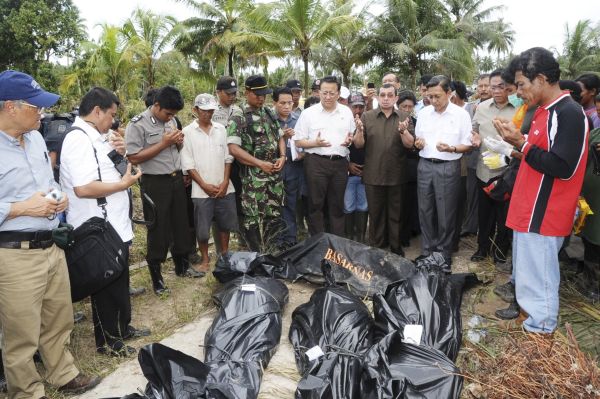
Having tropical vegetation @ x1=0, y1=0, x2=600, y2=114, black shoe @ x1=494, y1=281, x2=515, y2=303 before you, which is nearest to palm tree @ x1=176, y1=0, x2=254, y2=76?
tropical vegetation @ x1=0, y1=0, x2=600, y2=114

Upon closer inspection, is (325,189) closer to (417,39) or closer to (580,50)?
(417,39)

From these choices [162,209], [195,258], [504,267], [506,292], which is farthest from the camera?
[195,258]

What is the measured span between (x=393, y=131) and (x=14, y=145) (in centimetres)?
325

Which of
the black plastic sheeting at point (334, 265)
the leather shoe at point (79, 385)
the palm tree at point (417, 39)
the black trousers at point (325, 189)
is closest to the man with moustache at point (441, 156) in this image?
the black plastic sheeting at point (334, 265)

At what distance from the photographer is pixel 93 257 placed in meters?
2.73

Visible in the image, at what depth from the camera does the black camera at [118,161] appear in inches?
113

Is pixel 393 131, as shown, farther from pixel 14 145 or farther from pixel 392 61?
pixel 392 61

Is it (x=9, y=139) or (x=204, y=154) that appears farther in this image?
(x=204, y=154)

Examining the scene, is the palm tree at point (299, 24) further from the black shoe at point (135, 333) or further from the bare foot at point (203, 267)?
the black shoe at point (135, 333)

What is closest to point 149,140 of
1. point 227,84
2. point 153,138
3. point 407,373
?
point 153,138

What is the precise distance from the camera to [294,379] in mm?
2641

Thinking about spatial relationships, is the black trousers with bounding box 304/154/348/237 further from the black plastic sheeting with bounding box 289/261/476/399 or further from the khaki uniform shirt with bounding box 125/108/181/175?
the khaki uniform shirt with bounding box 125/108/181/175

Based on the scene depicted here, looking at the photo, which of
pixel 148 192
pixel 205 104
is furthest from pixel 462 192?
pixel 148 192

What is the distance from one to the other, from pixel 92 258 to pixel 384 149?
112 inches
